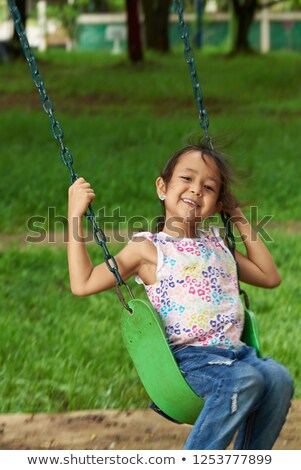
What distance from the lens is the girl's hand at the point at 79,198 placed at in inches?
132

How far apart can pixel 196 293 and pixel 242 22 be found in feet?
81.4

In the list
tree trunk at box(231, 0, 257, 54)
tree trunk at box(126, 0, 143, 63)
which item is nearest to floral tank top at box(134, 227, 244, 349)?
tree trunk at box(126, 0, 143, 63)

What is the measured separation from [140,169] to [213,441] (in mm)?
6988

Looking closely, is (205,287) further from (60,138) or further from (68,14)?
(68,14)

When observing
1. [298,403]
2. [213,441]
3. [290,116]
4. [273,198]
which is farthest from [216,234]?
[290,116]

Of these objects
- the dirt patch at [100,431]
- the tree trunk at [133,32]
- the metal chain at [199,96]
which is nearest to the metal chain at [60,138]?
the metal chain at [199,96]

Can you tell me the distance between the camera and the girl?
10.3ft

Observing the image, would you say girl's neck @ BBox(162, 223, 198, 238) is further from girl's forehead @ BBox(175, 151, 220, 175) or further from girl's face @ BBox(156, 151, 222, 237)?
girl's forehead @ BBox(175, 151, 220, 175)

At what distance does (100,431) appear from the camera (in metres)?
3.95

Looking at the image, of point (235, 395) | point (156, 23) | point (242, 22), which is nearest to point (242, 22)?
point (242, 22)

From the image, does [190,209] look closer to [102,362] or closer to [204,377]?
[204,377]

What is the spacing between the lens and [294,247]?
7.27 metres

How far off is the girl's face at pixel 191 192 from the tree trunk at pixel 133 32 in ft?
59.6

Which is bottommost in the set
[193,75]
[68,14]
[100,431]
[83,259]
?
[68,14]
